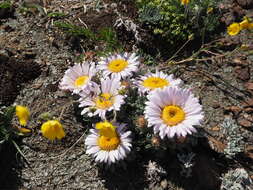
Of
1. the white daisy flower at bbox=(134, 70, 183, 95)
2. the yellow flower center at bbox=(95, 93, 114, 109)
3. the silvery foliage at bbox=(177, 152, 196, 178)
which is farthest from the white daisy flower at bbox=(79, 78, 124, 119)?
the silvery foliage at bbox=(177, 152, 196, 178)

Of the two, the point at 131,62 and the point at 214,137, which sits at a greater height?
the point at 131,62

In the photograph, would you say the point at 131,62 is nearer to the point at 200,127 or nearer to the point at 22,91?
the point at 200,127

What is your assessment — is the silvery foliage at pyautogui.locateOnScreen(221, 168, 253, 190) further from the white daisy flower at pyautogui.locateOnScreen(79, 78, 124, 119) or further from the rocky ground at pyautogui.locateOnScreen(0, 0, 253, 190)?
the white daisy flower at pyautogui.locateOnScreen(79, 78, 124, 119)

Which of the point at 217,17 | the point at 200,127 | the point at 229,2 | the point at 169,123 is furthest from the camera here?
the point at 229,2

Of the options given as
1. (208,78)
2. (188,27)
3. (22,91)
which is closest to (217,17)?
(188,27)

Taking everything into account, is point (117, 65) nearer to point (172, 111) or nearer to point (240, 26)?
point (172, 111)

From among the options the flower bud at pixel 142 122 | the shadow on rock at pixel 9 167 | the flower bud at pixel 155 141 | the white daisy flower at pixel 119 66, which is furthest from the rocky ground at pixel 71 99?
the white daisy flower at pixel 119 66

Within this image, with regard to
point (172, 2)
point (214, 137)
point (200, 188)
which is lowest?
point (200, 188)
